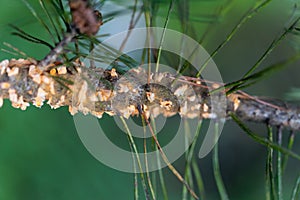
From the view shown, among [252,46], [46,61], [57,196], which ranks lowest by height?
[57,196]

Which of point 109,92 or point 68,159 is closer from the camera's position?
point 109,92

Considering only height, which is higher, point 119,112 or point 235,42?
point 235,42

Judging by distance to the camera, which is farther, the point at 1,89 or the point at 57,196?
the point at 57,196

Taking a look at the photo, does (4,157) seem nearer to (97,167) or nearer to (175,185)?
(97,167)

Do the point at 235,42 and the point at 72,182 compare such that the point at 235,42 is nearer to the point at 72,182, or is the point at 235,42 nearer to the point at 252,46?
the point at 252,46

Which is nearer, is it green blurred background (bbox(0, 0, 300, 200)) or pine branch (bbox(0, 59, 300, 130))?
pine branch (bbox(0, 59, 300, 130))

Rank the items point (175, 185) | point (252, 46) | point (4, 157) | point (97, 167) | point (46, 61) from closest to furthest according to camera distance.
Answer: point (46, 61)
point (4, 157)
point (97, 167)
point (175, 185)
point (252, 46)

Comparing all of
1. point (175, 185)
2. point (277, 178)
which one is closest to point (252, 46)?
point (175, 185)

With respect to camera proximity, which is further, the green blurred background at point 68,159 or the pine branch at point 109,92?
the green blurred background at point 68,159

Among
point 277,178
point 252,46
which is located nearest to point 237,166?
point 252,46

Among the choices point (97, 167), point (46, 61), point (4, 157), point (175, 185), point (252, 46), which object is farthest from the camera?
point (252, 46)
